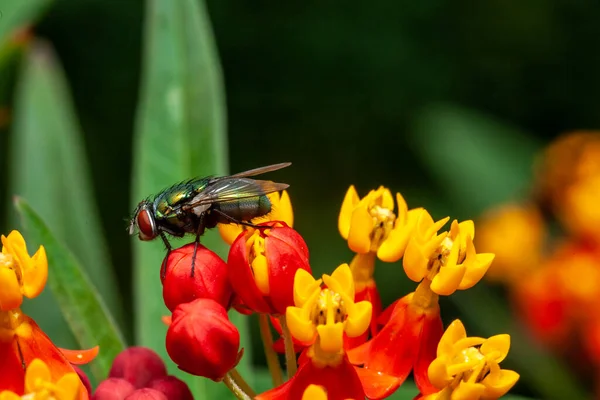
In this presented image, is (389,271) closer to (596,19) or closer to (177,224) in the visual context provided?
(596,19)

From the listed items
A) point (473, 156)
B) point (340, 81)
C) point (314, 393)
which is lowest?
point (473, 156)

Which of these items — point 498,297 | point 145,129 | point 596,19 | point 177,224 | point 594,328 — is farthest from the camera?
point 596,19

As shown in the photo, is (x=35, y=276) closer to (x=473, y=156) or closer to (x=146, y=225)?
(x=146, y=225)

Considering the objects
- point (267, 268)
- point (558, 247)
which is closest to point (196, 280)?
point (267, 268)

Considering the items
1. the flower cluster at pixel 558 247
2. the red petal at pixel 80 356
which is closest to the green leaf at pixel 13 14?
the red petal at pixel 80 356

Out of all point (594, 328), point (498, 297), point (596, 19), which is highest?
point (596, 19)

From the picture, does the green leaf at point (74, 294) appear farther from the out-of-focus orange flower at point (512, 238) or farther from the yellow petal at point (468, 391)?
the out-of-focus orange flower at point (512, 238)

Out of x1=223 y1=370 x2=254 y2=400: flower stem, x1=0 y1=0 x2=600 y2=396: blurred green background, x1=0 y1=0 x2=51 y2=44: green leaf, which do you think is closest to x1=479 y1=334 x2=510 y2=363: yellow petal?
x1=223 y1=370 x2=254 y2=400: flower stem

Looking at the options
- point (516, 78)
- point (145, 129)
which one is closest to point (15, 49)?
point (145, 129)
